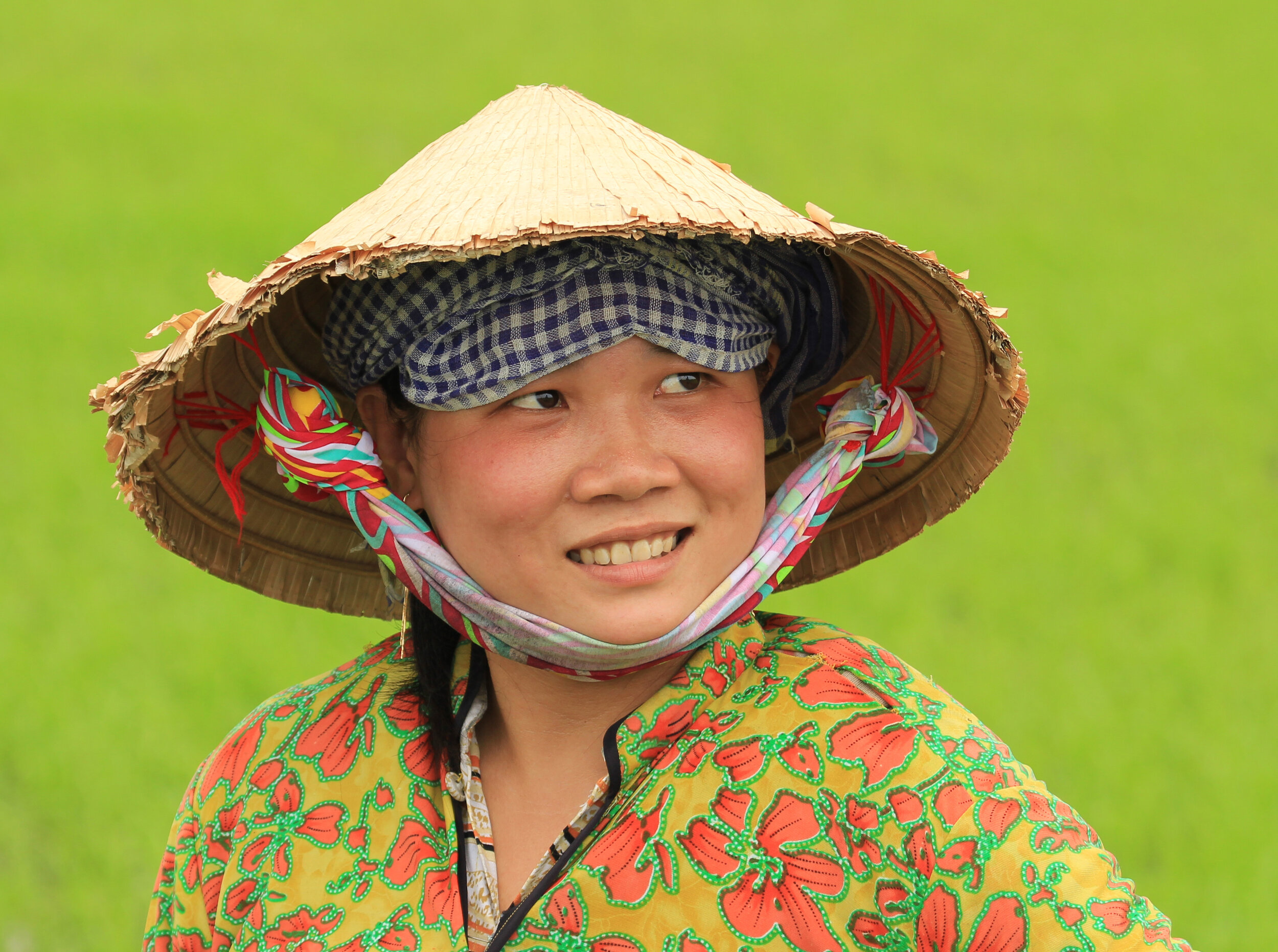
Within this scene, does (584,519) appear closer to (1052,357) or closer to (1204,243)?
(1052,357)

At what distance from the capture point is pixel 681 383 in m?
1.44

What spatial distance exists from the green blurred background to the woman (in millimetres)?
2223

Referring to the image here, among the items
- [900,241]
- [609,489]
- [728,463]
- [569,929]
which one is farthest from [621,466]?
[900,241]

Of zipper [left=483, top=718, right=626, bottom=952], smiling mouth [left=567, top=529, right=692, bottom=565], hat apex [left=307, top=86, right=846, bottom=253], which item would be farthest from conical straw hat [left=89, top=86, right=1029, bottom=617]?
zipper [left=483, top=718, right=626, bottom=952]

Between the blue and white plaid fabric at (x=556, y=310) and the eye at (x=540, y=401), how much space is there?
2 centimetres

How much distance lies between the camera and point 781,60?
11.2 metres

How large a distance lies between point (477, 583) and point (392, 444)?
24 cm

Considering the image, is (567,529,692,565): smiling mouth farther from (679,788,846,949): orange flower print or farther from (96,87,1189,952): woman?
(679,788,846,949): orange flower print

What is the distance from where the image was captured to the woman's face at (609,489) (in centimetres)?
140

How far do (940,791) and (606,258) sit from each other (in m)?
0.64

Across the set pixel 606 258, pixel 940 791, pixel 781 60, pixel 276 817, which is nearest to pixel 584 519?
pixel 606 258

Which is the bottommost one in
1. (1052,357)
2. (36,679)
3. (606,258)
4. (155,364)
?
(36,679)

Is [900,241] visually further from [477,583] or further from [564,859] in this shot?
[564,859]

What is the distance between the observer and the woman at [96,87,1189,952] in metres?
1.34
